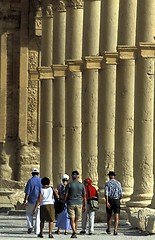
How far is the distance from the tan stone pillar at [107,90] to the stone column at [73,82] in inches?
179

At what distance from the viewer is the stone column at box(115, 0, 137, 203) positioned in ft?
152

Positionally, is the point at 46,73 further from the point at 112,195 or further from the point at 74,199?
the point at 74,199

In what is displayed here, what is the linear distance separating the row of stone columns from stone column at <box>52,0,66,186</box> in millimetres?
31

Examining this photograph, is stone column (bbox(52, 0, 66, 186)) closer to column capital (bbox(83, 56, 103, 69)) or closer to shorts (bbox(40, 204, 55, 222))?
column capital (bbox(83, 56, 103, 69))

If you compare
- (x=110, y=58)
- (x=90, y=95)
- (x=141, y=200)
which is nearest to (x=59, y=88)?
(x=90, y=95)

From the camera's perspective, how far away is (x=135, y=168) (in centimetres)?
4400

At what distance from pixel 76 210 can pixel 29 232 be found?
2.53 metres

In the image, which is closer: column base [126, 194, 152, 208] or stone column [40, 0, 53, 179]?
column base [126, 194, 152, 208]

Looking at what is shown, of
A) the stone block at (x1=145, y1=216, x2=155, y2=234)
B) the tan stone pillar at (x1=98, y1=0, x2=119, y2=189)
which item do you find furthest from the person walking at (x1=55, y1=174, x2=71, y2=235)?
the tan stone pillar at (x1=98, y1=0, x2=119, y2=189)

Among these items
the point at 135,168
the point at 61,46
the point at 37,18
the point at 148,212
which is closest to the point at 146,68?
the point at 135,168

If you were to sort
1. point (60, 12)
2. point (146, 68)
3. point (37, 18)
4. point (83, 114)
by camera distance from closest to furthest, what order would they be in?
point (146, 68) < point (83, 114) < point (60, 12) < point (37, 18)

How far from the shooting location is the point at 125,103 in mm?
47094

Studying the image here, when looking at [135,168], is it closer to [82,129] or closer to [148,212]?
[148,212]

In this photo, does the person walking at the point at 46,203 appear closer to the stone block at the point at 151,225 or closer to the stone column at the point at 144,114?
the stone block at the point at 151,225
